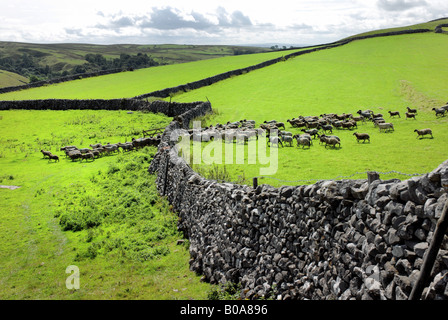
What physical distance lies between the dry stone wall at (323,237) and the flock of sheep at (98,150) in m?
18.7

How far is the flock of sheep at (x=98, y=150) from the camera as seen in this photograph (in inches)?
1168

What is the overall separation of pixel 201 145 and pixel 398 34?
90.5 metres

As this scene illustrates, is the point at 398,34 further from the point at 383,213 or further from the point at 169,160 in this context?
the point at 383,213

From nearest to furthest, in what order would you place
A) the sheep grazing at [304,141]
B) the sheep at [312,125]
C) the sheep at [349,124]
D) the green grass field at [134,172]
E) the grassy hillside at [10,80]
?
the green grass field at [134,172] < the sheep grazing at [304,141] < the sheep at [349,124] < the sheep at [312,125] < the grassy hillside at [10,80]

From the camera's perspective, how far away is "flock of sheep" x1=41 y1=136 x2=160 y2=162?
97.3 feet

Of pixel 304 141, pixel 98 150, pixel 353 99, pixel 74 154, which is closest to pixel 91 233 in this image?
pixel 304 141

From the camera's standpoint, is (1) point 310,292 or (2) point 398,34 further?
(2) point 398,34

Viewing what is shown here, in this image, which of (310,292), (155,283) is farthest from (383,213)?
(155,283)

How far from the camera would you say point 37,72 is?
605 ft

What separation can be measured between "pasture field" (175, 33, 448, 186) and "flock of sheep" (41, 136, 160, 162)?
8254 mm

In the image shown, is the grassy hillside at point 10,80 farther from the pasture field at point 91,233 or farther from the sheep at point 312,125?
the sheep at point 312,125

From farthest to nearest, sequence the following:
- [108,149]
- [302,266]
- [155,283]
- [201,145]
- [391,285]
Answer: [108,149], [201,145], [155,283], [302,266], [391,285]

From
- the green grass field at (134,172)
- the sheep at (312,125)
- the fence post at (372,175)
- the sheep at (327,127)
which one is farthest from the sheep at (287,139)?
the fence post at (372,175)

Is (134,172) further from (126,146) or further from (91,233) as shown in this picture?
(91,233)
